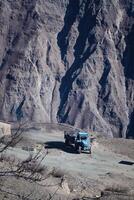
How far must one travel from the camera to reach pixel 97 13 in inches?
4540

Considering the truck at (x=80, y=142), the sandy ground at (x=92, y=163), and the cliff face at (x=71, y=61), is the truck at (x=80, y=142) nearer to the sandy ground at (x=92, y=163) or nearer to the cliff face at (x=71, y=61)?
the sandy ground at (x=92, y=163)

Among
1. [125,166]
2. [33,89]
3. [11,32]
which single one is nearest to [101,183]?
[125,166]

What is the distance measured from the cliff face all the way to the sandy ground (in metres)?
42.4

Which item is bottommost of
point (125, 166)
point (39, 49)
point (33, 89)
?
point (125, 166)

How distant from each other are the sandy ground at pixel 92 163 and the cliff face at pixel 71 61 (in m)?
42.4

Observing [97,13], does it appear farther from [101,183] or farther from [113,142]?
[101,183]

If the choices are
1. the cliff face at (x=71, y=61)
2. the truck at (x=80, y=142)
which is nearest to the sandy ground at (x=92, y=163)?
the truck at (x=80, y=142)

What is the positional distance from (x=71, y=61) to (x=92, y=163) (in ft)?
232

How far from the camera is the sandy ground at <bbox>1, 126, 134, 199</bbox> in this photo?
98.8 feet

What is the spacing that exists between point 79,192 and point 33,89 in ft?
267

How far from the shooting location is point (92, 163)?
44469 millimetres

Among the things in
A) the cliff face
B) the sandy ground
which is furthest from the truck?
the cliff face

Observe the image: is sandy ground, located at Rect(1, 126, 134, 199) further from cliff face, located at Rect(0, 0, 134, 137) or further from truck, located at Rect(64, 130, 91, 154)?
cliff face, located at Rect(0, 0, 134, 137)

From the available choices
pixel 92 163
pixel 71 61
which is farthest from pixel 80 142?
pixel 71 61
